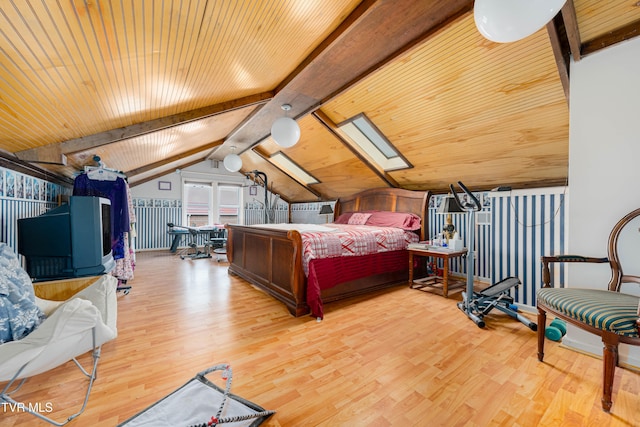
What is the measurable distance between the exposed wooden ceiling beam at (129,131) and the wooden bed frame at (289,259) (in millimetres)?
1465

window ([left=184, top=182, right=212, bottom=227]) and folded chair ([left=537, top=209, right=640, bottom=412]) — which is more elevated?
window ([left=184, top=182, right=212, bottom=227])

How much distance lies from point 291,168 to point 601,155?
193 inches

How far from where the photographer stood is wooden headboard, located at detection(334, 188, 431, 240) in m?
3.93

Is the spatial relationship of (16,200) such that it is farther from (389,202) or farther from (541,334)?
(389,202)

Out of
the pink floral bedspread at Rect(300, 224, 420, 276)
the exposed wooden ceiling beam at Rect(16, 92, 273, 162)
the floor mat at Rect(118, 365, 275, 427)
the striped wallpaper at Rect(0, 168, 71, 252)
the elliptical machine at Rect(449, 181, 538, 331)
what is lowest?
the floor mat at Rect(118, 365, 275, 427)

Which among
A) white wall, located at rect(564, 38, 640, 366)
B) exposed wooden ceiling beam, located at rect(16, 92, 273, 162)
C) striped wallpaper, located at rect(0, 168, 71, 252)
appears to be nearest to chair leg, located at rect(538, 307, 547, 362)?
white wall, located at rect(564, 38, 640, 366)

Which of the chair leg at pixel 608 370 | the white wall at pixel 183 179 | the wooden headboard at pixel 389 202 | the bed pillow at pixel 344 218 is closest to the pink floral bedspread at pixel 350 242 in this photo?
the wooden headboard at pixel 389 202

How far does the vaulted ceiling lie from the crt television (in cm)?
56

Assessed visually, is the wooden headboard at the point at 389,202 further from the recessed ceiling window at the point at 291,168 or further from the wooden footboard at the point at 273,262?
the wooden footboard at the point at 273,262

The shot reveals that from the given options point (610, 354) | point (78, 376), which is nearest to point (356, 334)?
point (610, 354)

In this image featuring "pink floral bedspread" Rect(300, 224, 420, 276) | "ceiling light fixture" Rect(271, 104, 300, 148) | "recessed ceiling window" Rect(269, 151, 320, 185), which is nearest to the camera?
"pink floral bedspread" Rect(300, 224, 420, 276)

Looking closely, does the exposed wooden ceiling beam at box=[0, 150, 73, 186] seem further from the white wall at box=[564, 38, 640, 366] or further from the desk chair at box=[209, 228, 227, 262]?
the white wall at box=[564, 38, 640, 366]

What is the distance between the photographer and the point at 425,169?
12.4ft

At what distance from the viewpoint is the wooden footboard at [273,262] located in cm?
253
